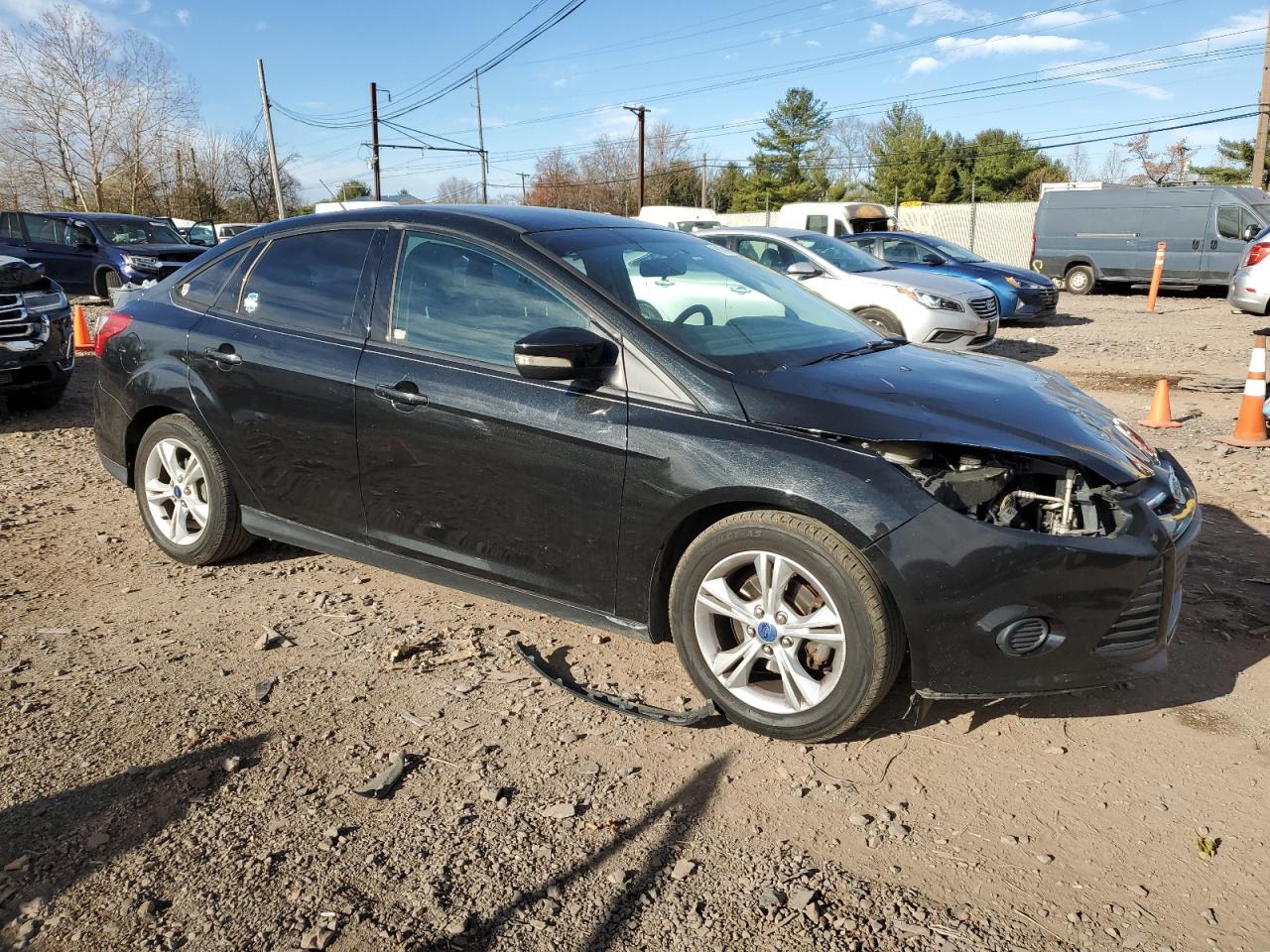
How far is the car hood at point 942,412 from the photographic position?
9.88ft

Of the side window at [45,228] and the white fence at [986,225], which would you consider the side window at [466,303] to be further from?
the white fence at [986,225]

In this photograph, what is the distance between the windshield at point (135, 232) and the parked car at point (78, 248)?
0.06ft

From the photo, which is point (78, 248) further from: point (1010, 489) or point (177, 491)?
point (1010, 489)

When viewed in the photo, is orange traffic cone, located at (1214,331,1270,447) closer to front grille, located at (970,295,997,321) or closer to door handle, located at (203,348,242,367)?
front grille, located at (970,295,997,321)

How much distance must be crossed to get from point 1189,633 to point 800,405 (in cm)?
213

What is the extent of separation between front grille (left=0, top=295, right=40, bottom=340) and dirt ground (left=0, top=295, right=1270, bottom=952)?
414 centimetres

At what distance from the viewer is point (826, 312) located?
429 centimetres

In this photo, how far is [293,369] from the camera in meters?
4.01

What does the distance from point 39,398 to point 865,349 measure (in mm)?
→ 7901

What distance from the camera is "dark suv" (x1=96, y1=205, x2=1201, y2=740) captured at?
2904 millimetres

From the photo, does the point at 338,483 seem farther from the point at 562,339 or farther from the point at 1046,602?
the point at 1046,602

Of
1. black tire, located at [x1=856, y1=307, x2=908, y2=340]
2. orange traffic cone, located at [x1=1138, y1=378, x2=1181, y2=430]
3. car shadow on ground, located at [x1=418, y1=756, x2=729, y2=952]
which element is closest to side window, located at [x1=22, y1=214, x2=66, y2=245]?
black tire, located at [x1=856, y1=307, x2=908, y2=340]

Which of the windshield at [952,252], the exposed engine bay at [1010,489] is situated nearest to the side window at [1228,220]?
the windshield at [952,252]

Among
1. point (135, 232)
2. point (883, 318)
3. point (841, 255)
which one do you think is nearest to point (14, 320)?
point (883, 318)
